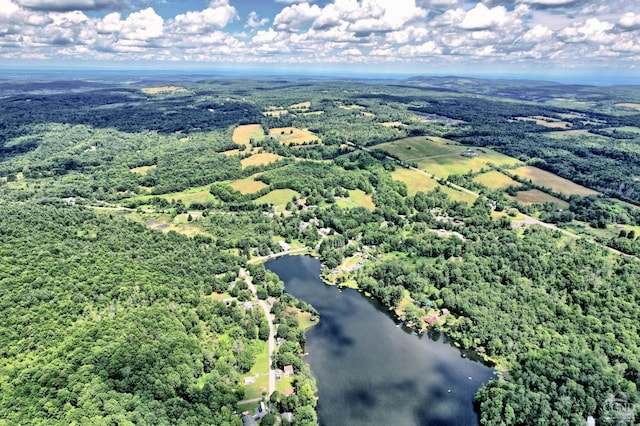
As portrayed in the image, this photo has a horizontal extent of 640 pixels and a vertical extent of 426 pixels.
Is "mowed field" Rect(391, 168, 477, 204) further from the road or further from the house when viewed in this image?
the house

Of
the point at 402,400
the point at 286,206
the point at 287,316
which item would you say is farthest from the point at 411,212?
the point at 402,400

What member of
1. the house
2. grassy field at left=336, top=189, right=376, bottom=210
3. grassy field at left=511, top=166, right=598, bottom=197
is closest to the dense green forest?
the house

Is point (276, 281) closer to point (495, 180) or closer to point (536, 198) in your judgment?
point (536, 198)

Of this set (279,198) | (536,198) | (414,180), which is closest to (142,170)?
(279,198)

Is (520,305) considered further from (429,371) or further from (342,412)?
(342,412)

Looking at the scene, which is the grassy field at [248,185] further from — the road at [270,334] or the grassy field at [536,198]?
the grassy field at [536,198]

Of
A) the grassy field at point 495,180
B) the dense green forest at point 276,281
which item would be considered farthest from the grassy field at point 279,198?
the grassy field at point 495,180
